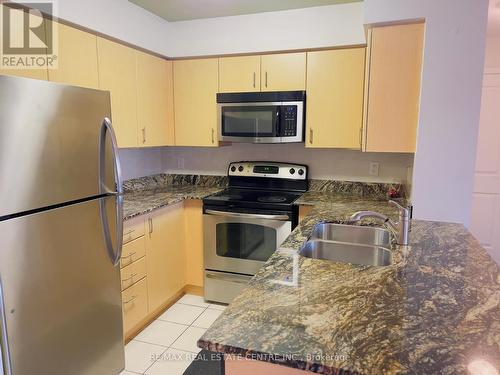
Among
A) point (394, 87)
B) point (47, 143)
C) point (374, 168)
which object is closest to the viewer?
point (47, 143)

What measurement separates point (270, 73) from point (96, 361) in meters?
2.33

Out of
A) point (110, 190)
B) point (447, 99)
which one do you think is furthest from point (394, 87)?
point (110, 190)

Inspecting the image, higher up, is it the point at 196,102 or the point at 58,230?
the point at 196,102

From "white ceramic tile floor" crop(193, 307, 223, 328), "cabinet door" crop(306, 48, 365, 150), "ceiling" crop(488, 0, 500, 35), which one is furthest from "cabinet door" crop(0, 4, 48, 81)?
"ceiling" crop(488, 0, 500, 35)

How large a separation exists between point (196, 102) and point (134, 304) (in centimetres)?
174

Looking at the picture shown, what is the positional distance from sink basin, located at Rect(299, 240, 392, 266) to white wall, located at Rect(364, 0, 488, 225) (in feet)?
2.08

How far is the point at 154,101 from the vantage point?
2.90 metres

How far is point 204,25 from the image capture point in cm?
290

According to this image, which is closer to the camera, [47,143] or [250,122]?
[47,143]

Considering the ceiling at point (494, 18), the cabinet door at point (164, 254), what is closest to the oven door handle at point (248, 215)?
the cabinet door at point (164, 254)

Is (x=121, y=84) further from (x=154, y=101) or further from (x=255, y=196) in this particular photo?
(x=255, y=196)

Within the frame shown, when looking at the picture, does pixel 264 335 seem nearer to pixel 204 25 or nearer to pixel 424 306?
pixel 424 306

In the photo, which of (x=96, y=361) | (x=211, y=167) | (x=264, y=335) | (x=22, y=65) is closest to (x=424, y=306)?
(x=264, y=335)

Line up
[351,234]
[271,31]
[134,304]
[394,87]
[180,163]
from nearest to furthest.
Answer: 1. [351,234]
2. [394,87]
3. [134,304]
4. [271,31]
5. [180,163]
